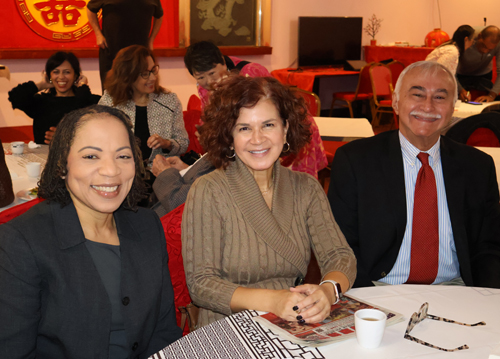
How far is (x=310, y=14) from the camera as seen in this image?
922 cm

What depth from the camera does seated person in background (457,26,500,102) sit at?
6.20m

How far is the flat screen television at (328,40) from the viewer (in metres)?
9.04

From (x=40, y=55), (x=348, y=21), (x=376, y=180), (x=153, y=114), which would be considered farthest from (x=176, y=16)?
(x=376, y=180)

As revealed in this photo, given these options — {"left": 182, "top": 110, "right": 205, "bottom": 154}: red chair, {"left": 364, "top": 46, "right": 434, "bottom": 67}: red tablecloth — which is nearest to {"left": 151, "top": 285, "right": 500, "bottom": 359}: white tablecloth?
{"left": 182, "top": 110, "right": 205, "bottom": 154}: red chair

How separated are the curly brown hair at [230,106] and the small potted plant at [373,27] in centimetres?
879

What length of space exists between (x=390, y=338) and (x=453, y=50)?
4.64 metres

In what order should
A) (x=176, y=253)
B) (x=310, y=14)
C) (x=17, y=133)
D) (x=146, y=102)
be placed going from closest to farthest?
(x=176, y=253), (x=146, y=102), (x=17, y=133), (x=310, y=14)

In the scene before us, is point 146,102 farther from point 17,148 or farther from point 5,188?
point 5,188

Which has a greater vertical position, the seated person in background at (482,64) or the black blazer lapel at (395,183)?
the seated person in background at (482,64)

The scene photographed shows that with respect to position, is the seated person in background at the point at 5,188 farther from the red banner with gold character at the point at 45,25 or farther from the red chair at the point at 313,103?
the red banner with gold character at the point at 45,25

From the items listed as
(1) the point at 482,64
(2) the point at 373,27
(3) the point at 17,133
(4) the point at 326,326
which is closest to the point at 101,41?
(3) the point at 17,133

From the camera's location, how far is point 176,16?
24.6ft

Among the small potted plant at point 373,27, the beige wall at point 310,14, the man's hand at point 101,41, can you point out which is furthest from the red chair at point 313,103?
the small potted plant at point 373,27

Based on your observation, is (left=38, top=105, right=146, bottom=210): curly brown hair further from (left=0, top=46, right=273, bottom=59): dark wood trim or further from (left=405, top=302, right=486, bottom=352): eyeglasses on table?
(left=0, top=46, right=273, bottom=59): dark wood trim
